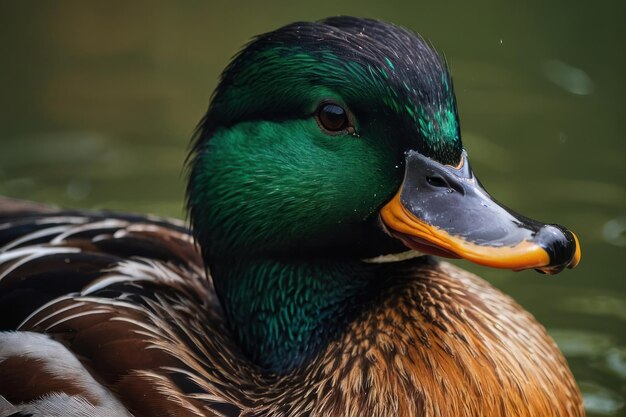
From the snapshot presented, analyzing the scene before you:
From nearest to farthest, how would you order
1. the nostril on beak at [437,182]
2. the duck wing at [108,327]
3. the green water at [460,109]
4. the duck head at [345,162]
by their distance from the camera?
1. the duck head at [345,162]
2. the nostril on beak at [437,182]
3. the duck wing at [108,327]
4. the green water at [460,109]

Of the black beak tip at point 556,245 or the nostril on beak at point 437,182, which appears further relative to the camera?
the nostril on beak at point 437,182

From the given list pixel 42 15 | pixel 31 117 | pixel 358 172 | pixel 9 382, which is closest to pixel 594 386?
pixel 358 172

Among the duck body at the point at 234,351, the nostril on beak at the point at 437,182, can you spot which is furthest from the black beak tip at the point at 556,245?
the duck body at the point at 234,351

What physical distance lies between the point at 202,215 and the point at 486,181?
12.0 feet

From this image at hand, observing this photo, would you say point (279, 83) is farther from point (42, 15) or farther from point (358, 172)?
point (42, 15)

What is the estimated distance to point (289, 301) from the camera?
434 cm

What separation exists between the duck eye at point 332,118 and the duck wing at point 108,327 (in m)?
0.91

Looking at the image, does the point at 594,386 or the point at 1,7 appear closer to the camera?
the point at 594,386

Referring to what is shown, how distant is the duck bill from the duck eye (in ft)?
0.91

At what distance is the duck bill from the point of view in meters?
3.45

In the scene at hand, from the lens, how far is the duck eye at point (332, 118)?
12.8ft

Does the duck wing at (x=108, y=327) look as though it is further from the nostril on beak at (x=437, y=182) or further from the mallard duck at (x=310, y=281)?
the nostril on beak at (x=437, y=182)

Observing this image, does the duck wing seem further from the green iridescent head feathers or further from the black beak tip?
the black beak tip

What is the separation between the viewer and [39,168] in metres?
7.74
